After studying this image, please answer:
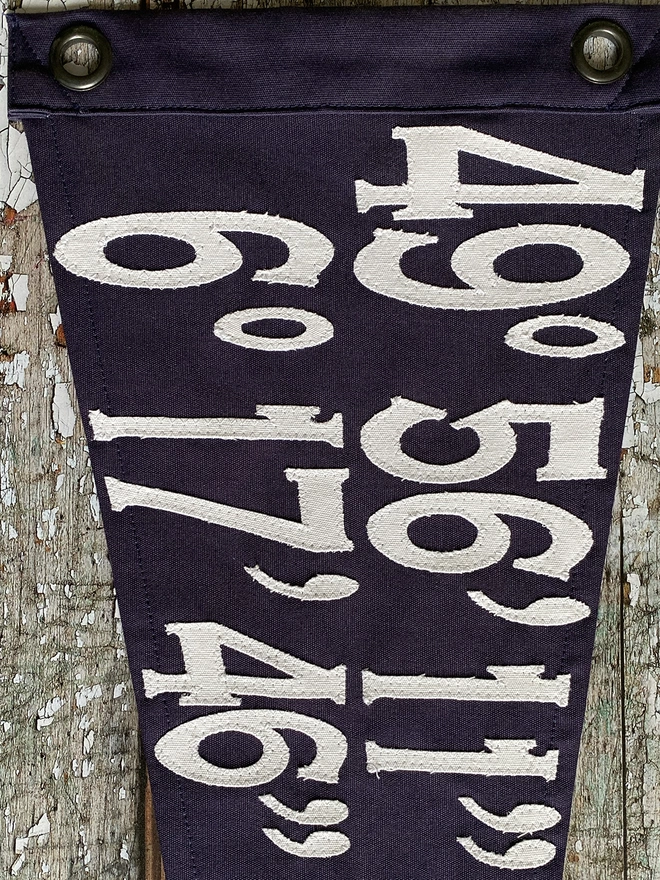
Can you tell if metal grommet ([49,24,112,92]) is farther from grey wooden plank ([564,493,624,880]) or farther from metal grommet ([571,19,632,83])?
grey wooden plank ([564,493,624,880])

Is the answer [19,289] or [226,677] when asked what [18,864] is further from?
[19,289]

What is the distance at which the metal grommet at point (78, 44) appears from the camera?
0.49 metres

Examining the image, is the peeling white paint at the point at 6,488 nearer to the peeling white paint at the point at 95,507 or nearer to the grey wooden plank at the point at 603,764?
the peeling white paint at the point at 95,507

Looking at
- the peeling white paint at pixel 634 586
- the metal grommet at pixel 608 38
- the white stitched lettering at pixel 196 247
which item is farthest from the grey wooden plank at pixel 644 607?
the white stitched lettering at pixel 196 247

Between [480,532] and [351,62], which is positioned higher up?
[351,62]

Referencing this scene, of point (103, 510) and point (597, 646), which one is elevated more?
point (103, 510)

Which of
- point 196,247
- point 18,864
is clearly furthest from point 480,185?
point 18,864

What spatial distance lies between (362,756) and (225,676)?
0.10m

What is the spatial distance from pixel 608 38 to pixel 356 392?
0.24 metres

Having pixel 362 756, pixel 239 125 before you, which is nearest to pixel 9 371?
pixel 239 125

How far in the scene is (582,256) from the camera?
50 cm

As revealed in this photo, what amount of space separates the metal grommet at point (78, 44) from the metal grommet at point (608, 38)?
255mm

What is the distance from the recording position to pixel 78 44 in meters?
0.50

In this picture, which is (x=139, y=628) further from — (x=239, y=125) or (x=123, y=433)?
(x=239, y=125)
